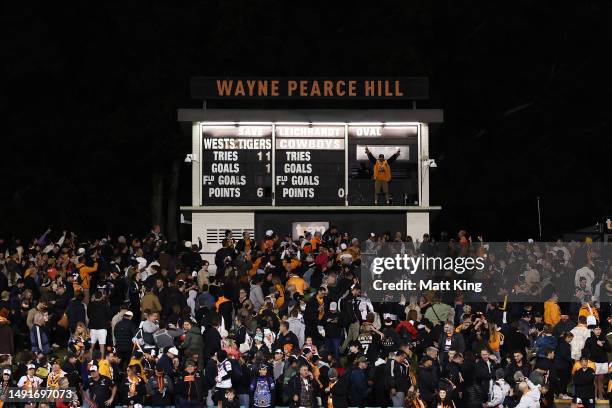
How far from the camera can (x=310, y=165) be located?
3853cm

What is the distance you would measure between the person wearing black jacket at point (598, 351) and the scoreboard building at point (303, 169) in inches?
380

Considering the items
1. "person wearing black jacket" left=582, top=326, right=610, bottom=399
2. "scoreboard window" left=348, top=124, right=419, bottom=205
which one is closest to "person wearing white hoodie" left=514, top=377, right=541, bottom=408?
"person wearing black jacket" left=582, top=326, right=610, bottom=399

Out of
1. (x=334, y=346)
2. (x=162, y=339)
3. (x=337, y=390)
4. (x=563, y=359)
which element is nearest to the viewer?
(x=337, y=390)

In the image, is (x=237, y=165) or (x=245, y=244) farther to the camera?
(x=237, y=165)

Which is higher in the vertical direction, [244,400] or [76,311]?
[76,311]

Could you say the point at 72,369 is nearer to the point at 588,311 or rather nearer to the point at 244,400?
the point at 244,400

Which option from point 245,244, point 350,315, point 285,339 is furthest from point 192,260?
point 285,339

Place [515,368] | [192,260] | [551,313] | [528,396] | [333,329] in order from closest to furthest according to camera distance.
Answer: [528,396]
[515,368]
[333,329]
[551,313]
[192,260]

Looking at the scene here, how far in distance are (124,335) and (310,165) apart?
10.9 m

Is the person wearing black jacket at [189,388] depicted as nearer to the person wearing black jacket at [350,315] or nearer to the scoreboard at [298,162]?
the person wearing black jacket at [350,315]

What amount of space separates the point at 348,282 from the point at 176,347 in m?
4.10

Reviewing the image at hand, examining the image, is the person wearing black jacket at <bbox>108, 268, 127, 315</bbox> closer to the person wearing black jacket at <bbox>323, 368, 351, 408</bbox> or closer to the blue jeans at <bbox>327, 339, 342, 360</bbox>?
the blue jeans at <bbox>327, 339, 342, 360</bbox>

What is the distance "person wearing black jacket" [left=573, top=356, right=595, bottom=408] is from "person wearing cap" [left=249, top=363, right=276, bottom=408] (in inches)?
225

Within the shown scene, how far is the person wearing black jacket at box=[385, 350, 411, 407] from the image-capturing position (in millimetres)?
27156
